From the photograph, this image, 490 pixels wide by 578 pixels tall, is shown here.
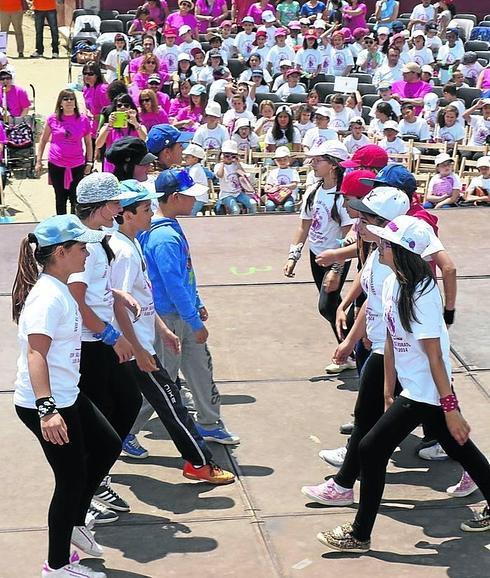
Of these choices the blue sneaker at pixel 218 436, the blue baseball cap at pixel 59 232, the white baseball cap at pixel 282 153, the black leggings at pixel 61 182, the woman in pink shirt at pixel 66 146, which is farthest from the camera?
the white baseball cap at pixel 282 153

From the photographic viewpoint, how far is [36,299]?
179 inches

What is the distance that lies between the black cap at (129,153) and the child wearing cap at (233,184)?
5.48 m

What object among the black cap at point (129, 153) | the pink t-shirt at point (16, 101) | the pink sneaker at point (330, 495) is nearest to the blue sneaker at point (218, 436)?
the pink sneaker at point (330, 495)

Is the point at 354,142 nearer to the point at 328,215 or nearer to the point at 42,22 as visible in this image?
the point at 328,215

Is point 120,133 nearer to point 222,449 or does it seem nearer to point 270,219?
point 270,219

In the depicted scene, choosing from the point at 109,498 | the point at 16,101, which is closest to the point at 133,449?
the point at 109,498

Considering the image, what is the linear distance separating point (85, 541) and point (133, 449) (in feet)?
3.97

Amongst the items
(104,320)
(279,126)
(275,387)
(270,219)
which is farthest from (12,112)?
(104,320)

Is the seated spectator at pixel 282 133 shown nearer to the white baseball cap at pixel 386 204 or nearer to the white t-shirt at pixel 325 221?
the white t-shirt at pixel 325 221

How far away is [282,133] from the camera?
14.0 meters

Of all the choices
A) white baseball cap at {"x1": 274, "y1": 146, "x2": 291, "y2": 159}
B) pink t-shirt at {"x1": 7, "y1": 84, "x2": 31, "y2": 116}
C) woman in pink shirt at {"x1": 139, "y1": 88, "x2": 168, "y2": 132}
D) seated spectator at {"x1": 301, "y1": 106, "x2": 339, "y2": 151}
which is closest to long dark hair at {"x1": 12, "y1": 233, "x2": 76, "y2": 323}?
woman in pink shirt at {"x1": 139, "y1": 88, "x2": 168, "y2": 132}

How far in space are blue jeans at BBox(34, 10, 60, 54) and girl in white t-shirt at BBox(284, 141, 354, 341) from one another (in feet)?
53.7

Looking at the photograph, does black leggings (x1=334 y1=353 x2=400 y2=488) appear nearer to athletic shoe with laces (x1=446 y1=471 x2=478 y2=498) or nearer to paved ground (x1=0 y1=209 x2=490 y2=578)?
paved ground (x1=0 y1=209 x2=490 y2=578)

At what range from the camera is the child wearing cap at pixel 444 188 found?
40.8 ft
